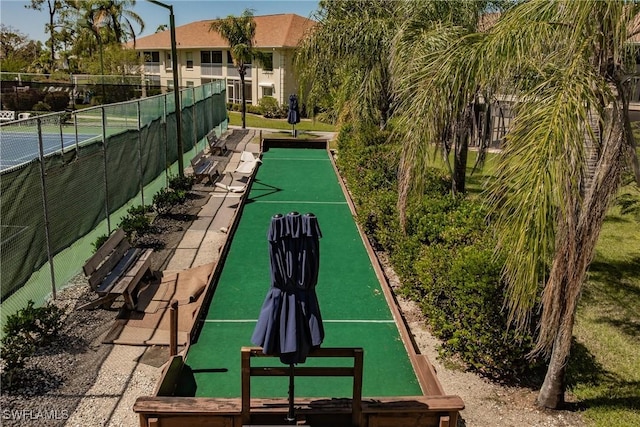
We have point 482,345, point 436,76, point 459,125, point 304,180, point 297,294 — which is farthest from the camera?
point 304,180

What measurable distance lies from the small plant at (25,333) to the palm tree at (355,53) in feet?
30.4

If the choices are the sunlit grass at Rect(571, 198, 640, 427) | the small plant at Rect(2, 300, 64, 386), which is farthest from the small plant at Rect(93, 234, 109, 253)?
the sunlit grass at Rect(571, 198, 640, 427)

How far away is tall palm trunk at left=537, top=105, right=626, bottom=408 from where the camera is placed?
5.01m

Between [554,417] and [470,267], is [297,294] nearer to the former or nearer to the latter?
[470,267]

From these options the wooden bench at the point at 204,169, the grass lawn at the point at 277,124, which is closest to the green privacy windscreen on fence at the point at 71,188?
the wooden bench at the point at 204,169

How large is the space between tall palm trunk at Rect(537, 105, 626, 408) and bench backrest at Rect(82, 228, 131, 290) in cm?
673

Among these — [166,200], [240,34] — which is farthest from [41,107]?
[166,200]

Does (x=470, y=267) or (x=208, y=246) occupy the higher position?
(x=470, y=267)

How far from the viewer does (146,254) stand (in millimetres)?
10062

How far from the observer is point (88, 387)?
660 centimetres

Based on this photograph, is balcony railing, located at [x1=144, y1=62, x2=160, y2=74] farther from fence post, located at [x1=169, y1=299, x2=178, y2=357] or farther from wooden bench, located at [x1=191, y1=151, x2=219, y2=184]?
fence post, located at [x1=169, y1=299, x2=178, y2=357]

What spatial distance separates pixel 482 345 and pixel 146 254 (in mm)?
6383

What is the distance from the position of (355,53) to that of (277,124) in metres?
24.4

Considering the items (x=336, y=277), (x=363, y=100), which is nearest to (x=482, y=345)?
(x=336, y=277)
